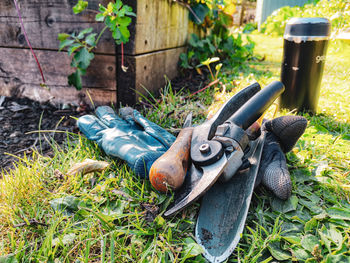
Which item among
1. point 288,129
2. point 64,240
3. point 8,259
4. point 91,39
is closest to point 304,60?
point 288,129

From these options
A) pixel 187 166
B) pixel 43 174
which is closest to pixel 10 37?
pixel 43 174

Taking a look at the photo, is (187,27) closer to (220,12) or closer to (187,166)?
(220,12)

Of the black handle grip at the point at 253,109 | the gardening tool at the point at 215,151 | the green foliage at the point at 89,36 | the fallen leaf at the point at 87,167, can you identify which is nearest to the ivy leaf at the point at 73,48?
the green foliage at the point at 89,36

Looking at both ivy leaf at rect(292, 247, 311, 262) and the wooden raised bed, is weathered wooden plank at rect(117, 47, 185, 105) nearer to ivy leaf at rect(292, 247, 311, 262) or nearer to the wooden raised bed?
the wooden raised bed

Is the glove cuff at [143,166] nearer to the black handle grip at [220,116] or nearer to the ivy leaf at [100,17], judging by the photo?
the black handle grip at [220,116]

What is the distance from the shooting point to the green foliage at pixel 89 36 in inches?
71.2

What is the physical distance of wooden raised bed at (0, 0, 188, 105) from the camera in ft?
6.78

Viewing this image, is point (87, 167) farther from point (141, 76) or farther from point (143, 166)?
point (141, 76)

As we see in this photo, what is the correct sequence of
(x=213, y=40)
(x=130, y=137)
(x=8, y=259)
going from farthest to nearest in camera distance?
(x=213, y=40)
(x=130, y=137)
(x=8, y=259)

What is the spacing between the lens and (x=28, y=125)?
2.07 meters

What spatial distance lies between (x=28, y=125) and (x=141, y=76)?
3.10 feet

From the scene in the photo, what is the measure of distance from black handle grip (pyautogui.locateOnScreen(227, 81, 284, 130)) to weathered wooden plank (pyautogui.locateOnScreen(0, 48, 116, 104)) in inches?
47.6

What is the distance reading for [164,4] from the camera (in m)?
2.42

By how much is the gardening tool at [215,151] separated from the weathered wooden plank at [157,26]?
1099 mm
